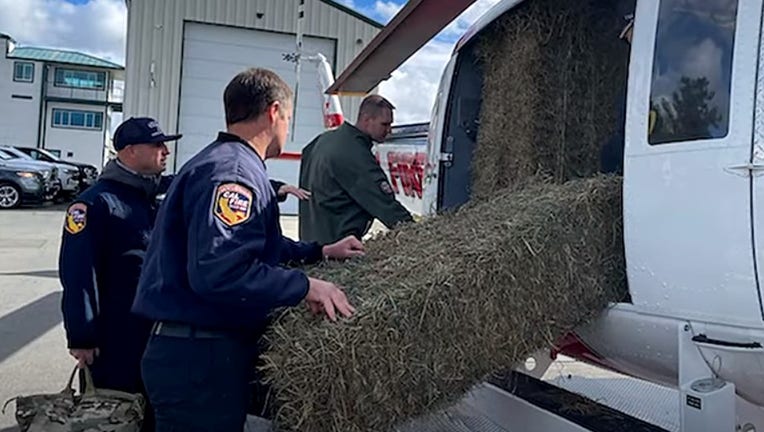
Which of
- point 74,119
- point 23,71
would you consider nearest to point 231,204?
point 74,119

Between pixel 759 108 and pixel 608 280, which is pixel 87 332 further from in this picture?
pixel 759 108

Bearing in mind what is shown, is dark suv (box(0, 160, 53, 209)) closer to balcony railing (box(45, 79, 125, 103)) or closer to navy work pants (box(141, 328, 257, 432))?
navy work pants (box(141, 328, 257, 432))

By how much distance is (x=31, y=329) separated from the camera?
671cm

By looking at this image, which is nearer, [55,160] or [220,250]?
[220,250]

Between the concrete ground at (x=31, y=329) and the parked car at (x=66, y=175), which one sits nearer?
the concrete ground at (x=31, y=329)

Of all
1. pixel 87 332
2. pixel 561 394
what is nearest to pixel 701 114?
pixel 561 394

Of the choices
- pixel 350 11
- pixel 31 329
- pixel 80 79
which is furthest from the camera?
pixel 80 79

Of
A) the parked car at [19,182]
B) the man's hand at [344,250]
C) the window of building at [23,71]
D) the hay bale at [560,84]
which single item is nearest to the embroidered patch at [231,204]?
the man's hand at [344,250]

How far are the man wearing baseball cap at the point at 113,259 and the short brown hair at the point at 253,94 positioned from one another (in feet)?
3.49

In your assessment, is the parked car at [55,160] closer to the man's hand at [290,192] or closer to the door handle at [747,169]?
the man's hand at [290,192]

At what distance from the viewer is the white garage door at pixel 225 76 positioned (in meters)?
19.2

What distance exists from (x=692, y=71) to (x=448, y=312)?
1.03 meters

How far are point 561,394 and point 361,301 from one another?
1.29m

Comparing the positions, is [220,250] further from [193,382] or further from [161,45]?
[161,45]
